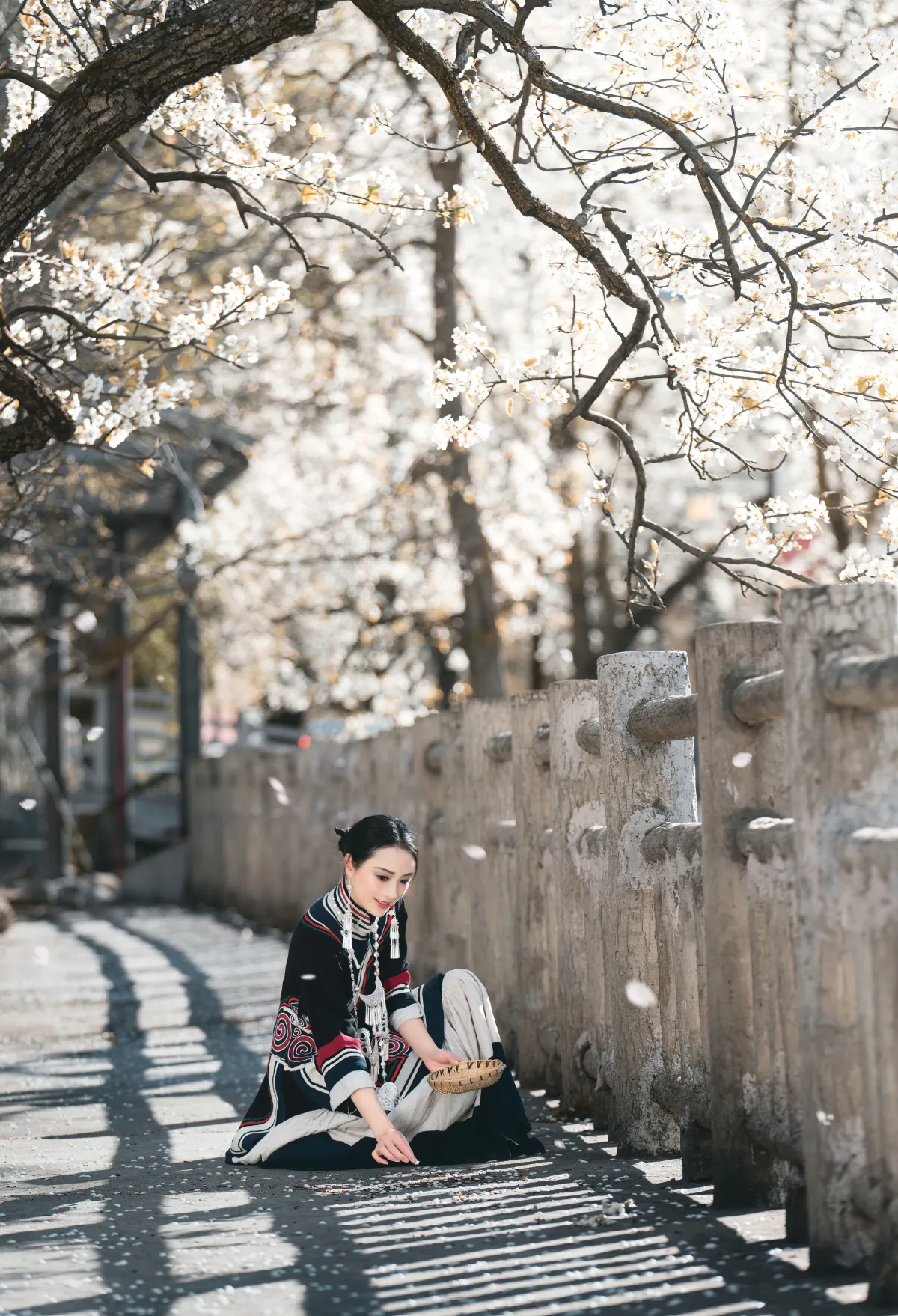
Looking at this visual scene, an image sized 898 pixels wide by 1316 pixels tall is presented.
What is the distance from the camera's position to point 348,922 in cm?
479

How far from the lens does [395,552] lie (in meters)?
19.0

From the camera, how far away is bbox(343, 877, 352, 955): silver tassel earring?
4773 millimetres

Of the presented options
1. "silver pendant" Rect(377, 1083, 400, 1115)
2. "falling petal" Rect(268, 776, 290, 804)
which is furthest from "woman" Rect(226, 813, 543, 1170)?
"falling petal" Rect(268, 776, 290, 804)

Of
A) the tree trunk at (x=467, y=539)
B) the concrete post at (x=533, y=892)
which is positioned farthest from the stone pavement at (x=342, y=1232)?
the tree trunk at (x=467, y=539)

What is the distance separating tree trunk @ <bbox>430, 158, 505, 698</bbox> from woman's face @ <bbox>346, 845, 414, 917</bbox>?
30.8 feet

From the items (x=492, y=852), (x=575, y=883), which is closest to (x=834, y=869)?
(x=575, y=883)

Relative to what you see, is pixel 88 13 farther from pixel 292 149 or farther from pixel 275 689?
pixel 275 689

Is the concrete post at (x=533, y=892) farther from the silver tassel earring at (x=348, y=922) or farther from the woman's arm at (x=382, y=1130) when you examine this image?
the woman's arm at (x=382, y=1130)

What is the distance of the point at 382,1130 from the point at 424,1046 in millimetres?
325

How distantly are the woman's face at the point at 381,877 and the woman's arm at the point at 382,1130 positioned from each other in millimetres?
543

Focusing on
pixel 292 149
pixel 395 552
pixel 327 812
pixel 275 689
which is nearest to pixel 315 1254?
pixel 327 812

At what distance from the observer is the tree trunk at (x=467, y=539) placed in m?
14.1

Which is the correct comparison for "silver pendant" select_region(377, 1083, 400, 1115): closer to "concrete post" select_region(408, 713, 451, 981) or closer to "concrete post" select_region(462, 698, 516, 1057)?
"concrete post" select_region(462, 698, 516, 1057)

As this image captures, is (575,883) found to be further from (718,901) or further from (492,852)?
(718,901)
